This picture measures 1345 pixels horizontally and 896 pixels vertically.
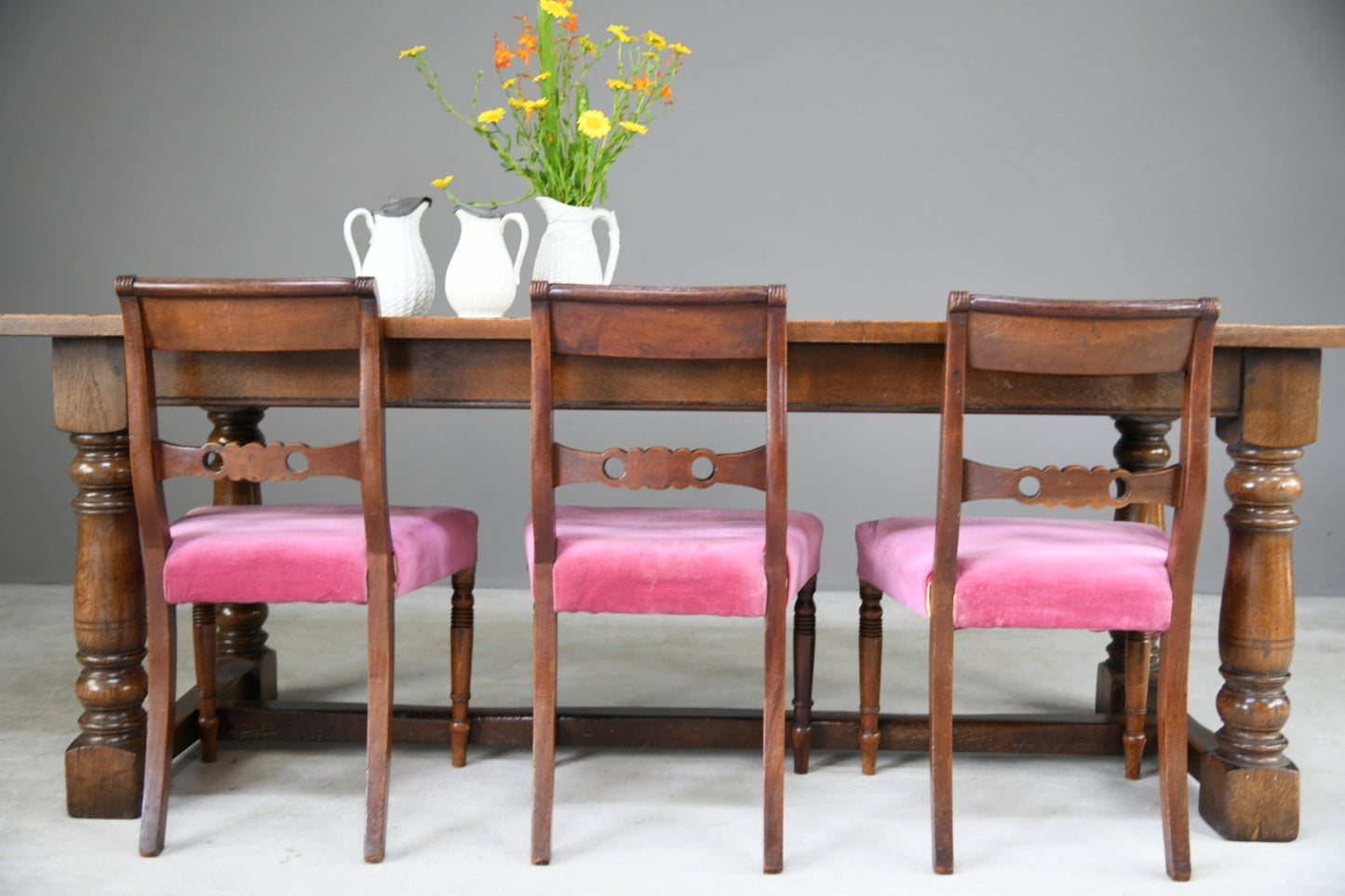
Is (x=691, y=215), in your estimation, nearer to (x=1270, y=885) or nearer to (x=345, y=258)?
(x=345, y=258)

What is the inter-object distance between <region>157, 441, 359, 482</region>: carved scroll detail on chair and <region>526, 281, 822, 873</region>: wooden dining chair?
1.05 ft

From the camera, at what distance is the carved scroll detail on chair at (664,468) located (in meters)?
1.84

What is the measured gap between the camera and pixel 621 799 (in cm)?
222

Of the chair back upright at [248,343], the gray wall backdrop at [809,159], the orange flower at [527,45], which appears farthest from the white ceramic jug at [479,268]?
the gray wall backdrop at [809,159]

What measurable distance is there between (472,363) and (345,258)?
99.3 inches

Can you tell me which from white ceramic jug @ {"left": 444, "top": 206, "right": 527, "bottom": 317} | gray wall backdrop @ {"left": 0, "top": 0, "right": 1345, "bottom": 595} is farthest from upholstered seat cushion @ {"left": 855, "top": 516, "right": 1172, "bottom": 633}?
gray wall backdrop @ {"left": 0, "top": 0, "right": 1345, "bottom": 595}

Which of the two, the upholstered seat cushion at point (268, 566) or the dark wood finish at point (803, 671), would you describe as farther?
the dark wood finish at point (803, 671)

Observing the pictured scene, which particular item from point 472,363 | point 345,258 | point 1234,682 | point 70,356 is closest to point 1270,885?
point 1234,682

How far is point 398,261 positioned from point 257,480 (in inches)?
23.6

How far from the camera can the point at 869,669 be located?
7.43 ft

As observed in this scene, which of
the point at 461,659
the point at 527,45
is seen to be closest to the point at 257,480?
the point at 461,659

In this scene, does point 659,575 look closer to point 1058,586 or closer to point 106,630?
point 1058,586

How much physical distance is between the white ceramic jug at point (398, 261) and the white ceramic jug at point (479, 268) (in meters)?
0.06

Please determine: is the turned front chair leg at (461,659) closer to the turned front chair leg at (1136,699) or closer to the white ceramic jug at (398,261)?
the white ceramic jug at (398,261)
